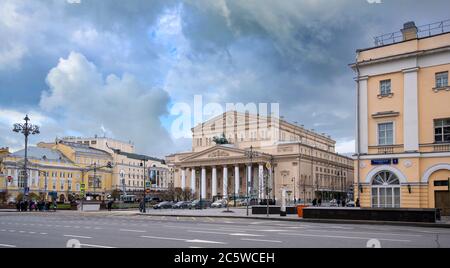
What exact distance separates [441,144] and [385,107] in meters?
5.23

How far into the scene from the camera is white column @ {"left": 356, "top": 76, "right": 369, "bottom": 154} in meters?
38.8

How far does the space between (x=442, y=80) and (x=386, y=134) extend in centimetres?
566

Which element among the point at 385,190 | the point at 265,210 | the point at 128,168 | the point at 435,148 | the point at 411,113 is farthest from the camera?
the point at 128,168

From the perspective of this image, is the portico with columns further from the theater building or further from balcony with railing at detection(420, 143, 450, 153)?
balcony with railing at detection(420, 143, 450, 153)

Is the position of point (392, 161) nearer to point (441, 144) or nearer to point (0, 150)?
point (441, 144)

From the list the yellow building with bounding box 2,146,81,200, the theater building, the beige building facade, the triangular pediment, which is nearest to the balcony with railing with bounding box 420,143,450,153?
the theater building

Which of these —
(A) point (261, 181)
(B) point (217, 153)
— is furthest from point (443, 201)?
(B) point (217, 153)

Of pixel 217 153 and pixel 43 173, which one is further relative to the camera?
pixel 217 153

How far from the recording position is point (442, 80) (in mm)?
36250

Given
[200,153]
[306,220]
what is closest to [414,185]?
[306,220]

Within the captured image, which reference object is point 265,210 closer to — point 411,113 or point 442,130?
point 411,113

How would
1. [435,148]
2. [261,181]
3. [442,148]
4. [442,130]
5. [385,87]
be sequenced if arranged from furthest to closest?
[261,181] → [385,87] → [442,130] → [435,148] → [442,148]
